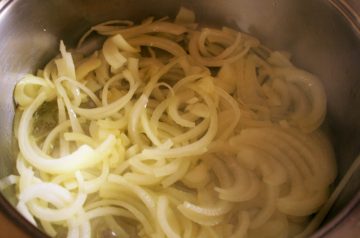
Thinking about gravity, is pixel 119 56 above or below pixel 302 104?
above

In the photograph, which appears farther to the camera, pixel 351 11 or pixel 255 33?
pixel 255 33

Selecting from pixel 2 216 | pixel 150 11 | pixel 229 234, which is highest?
pixel 150 11

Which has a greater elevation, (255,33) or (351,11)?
(351,11)

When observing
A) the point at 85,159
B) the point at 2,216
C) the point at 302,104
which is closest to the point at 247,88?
the point at 302,104

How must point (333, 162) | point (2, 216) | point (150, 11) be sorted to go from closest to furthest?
1. point (2, 216)
2. point (333, 162)
3. point (150, 11)

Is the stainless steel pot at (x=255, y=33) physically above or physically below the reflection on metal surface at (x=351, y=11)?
below

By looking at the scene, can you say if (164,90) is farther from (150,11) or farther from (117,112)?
(150,11)

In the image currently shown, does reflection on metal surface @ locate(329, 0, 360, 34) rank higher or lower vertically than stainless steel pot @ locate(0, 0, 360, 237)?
higher

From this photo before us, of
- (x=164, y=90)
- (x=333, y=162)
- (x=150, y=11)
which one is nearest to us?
(x=333, y=162)
